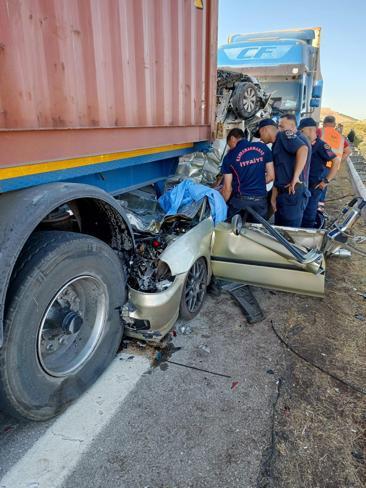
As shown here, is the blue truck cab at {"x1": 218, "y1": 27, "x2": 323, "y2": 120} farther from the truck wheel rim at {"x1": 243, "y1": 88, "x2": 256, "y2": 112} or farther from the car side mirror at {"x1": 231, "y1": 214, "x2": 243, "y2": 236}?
the car side mirror at {"x1": 231, "y1": 214, "x2": 243, "y2": 236}

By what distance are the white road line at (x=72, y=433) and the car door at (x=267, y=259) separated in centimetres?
129

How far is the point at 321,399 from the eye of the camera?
7.64 feet

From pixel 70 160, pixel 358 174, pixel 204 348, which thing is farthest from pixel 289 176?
pixel 358 174

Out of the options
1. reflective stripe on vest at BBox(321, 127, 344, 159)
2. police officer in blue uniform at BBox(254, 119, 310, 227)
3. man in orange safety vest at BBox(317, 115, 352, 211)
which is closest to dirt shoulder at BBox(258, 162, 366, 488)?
police officer in blue uniform at BBox(254, 119, 310, 227)

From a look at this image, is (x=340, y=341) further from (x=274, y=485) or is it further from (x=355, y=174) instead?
(x=355, y=174)

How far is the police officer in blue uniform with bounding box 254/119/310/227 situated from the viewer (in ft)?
13.2

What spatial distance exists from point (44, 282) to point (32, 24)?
129 cm

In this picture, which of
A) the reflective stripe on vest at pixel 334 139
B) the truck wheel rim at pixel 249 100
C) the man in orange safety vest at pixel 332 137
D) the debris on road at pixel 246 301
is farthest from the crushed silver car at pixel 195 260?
the reflective stripe on vest at pixel 334 139

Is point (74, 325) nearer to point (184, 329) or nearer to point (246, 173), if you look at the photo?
point (184, 329)

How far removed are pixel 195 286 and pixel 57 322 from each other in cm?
131

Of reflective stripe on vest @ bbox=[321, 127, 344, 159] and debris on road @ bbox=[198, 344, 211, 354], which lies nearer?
debris on road @ bbox=[198, 344, 211, 354]

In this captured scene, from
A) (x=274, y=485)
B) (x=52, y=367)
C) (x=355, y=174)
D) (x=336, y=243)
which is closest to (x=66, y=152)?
(x=52, y=367)

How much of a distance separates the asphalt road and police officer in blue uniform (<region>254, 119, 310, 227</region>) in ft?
6.52

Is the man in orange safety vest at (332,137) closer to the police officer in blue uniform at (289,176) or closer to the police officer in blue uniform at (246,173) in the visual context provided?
the police officer in blue uniform at (289,176)
